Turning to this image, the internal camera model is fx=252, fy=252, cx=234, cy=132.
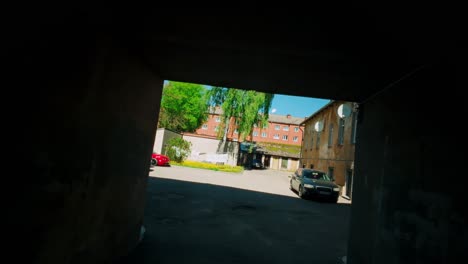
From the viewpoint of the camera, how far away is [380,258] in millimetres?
3580

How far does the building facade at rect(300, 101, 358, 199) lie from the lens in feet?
52.6

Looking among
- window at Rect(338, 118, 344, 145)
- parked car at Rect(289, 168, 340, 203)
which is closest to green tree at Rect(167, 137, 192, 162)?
window at Rect(338, 118, 344, 145)

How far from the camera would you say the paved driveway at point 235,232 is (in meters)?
4.98

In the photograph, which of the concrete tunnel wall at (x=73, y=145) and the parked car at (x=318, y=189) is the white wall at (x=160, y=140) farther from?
the concrete tunnel wall at (x=73, y=145)

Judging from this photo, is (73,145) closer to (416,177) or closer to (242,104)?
(416,177)

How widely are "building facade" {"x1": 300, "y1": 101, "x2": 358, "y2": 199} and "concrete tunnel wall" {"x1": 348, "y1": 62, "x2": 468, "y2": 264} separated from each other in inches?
337

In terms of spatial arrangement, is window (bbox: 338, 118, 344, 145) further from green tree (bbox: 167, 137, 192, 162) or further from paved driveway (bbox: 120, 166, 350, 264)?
green tree (bbox: 167, 137, 192, 162)

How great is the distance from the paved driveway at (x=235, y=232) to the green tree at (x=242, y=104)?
19428 millimetres

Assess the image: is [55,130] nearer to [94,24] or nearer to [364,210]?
[94,24]

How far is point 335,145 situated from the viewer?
61.9ft

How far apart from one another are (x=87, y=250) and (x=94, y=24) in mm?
2681

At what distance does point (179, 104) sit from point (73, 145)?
4095cm

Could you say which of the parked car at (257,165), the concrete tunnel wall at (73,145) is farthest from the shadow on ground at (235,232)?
the parked car at (257,165)

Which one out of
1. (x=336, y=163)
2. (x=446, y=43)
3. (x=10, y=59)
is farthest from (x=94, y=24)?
(x=336, y=163)
